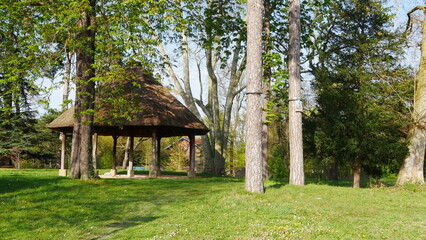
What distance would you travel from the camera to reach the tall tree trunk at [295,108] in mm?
16250

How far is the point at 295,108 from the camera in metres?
16.2

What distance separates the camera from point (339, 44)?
23.9 metres

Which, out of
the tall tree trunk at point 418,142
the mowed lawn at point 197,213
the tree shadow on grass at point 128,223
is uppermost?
the tall tree trunk at point 418,142

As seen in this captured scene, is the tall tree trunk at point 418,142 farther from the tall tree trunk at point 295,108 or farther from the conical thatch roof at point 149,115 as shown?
the conical thatch roof at point 149,115

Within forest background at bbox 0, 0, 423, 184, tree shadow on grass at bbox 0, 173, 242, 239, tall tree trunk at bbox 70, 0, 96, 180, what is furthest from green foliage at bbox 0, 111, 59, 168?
tree shadow on grass at bbox 0, 173, 242, 239

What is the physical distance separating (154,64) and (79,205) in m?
6.48

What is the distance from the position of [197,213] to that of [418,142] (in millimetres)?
11053

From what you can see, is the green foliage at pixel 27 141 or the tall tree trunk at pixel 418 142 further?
the green foliage at pixel 27 141

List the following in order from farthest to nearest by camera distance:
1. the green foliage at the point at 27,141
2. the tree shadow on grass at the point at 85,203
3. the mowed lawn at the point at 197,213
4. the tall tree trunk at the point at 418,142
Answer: the green foliage at the point at 27,141 < the tall tree trunk at the point at 418,142 < the tree shadow on grass at the point at 85,203 < the mowed lawn at the point at 197,213

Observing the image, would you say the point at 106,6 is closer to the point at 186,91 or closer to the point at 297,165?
the point at 297,165

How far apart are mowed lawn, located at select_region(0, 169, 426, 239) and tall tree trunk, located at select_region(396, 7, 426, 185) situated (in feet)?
4.45

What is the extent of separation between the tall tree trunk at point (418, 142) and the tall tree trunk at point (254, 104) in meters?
7.05

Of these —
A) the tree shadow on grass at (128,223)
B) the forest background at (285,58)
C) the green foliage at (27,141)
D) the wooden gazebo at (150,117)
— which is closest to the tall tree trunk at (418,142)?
the forest background at (285,58)

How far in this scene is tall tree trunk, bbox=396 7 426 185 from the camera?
16.5 m
